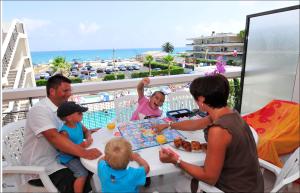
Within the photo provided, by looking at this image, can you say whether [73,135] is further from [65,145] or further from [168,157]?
[168,157]

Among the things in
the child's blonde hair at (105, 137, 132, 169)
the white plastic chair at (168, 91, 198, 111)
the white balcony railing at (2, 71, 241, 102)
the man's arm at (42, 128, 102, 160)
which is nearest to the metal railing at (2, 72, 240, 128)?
the white balcony railing at (2, 71, 241, 102)

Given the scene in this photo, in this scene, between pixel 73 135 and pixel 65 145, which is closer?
pixel 65 145

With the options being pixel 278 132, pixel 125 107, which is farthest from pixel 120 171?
pixel 278 132

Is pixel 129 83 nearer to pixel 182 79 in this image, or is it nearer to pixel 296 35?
pixel 182 79

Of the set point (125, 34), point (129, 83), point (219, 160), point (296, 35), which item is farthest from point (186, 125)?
point (125, 34)

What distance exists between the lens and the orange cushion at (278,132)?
2225mm

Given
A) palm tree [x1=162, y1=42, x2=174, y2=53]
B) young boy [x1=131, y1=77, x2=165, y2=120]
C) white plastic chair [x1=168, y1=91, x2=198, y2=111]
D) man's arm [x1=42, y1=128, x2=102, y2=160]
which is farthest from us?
palm tree [x1=162, y1=42, x2=174, y2=53]

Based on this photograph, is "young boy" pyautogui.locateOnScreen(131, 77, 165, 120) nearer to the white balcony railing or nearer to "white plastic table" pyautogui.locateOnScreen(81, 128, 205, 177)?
"white plastic table" pyautogui.locateOnScreen(81, 128, 205, 177)

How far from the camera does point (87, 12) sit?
48.8 m

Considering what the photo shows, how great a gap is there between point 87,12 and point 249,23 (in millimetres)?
50827

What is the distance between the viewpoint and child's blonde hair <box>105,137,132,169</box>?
1103mm

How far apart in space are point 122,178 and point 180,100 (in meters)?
1.59

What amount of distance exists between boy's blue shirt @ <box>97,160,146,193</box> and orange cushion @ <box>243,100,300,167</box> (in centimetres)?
163

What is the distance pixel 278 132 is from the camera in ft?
7.77
